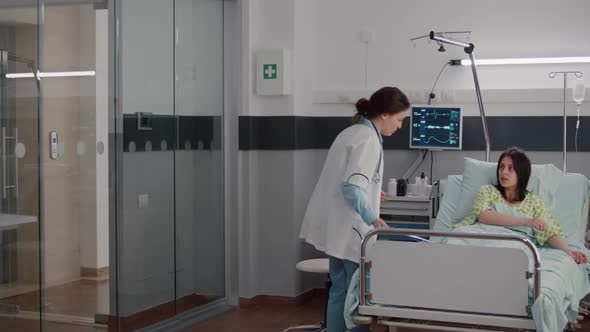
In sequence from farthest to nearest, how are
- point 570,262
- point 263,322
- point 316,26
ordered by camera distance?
point 316,26 < point 263,322 < point 570,262

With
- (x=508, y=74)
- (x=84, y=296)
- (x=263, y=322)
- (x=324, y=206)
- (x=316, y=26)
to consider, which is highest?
(x=316, y=26)

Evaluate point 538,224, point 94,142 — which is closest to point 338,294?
point 538,224

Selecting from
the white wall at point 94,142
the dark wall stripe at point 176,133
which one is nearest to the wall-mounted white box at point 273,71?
the dark wall stripe at point 176,133

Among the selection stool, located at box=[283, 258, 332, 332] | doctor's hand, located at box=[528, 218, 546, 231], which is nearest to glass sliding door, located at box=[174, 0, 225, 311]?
stool, located at box=[283, 258, 332, 332]

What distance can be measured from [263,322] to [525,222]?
1.86 meters

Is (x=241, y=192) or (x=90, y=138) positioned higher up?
(x=90, y=138)

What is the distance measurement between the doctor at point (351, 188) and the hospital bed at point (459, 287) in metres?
0.15

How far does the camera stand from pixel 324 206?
406cm

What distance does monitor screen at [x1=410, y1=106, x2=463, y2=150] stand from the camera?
5730 millimetres

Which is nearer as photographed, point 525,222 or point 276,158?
point 525,222

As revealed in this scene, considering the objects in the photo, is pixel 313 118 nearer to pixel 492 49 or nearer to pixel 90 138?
pixel 492 49

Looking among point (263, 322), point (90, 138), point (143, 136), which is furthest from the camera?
point (263, 322)

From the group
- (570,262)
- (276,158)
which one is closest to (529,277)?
(570,262)

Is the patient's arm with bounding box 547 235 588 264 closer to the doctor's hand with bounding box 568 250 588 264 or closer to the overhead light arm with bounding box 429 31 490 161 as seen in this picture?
the doctor's hand with bounding box 568 250 588 264
